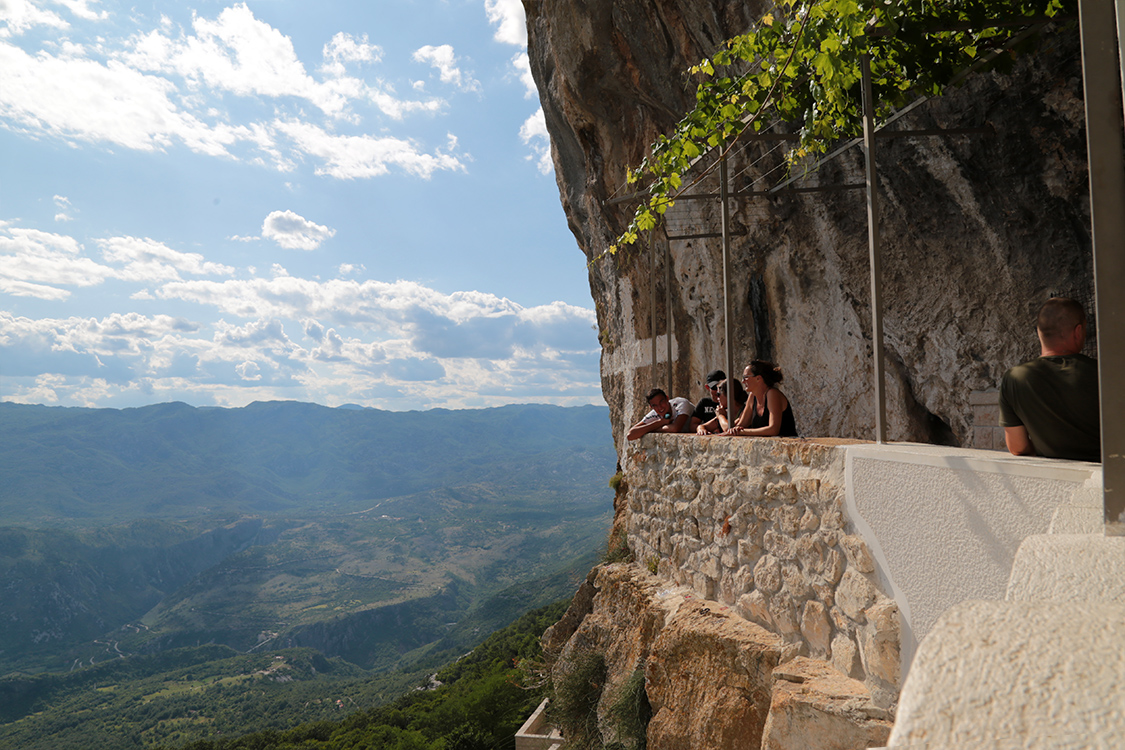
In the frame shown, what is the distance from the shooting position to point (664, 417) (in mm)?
6246

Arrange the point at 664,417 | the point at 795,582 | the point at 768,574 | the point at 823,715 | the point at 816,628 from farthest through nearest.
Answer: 1. the point at 664,417
2. the point at 768,574
3. the point at 795,582
4. the point at 816,628
5. the point at 823,715

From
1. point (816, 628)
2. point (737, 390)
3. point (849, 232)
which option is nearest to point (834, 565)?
point (816, 628)

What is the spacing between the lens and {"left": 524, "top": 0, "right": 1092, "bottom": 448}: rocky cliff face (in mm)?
5367

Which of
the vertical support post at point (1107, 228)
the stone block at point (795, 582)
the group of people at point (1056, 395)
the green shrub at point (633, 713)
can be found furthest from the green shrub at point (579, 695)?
the vertical support post at point (1107, 228)

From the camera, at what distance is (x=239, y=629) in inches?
4483

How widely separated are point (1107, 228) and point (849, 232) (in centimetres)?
640

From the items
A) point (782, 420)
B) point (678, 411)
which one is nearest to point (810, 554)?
point (782, 420)

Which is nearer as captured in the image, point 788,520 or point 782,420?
point 788,520

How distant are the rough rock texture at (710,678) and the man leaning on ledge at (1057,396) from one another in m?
1.41

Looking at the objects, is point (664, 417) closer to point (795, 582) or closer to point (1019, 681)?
point (795, 582)

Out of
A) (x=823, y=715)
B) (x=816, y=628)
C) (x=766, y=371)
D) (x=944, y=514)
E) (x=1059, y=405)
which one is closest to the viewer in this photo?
(x=1059, y=405)

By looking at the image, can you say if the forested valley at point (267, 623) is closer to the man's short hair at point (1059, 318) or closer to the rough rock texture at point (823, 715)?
the rough rock texture at point (823, 715)

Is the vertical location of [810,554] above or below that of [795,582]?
above

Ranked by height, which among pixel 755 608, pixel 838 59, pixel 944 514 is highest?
pixel 838 59
